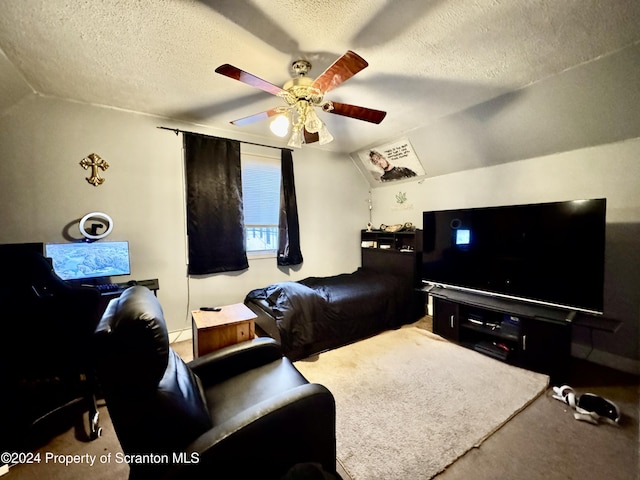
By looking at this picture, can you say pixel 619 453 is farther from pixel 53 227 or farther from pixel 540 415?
pixel 53 227

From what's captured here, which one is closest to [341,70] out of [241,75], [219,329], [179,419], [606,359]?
[241,75]

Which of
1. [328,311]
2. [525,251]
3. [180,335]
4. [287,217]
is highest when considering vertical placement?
[287,217]

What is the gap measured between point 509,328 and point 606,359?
0.89 meters

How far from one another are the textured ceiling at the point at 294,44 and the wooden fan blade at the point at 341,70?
0.96 feet

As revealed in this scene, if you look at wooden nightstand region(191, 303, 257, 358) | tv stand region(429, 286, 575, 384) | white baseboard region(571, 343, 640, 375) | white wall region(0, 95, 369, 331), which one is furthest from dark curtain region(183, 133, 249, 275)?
white baseboard region(571, 343, 640, 375)

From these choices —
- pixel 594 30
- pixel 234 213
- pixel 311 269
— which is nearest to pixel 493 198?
pixel 594 30

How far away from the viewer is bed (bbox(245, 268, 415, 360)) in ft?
8.04

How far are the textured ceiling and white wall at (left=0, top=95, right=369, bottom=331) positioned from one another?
0.89 ft

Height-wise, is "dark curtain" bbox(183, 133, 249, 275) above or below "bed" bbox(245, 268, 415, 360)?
above

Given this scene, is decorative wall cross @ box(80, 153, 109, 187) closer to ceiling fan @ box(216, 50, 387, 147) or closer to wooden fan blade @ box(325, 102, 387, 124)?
ceiling fan @ box(216, 50, 387, 147)

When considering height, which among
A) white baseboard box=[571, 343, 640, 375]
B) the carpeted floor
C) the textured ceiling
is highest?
the textured ceiling

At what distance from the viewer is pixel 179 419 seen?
883mm

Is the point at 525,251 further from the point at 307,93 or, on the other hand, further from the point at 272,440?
the point at 272,440

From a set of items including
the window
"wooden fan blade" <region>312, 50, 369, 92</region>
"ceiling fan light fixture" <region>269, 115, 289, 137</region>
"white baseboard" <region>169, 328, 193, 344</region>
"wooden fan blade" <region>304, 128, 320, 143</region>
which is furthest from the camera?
the window
